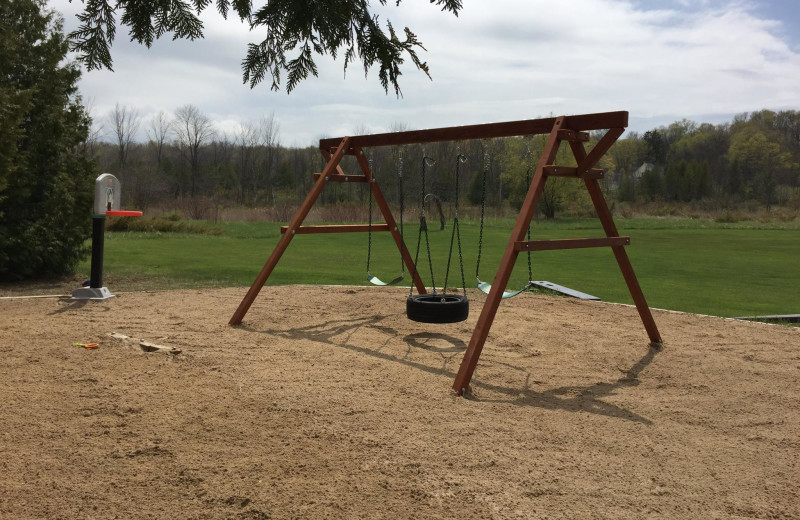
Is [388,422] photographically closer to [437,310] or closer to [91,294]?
[437,310]

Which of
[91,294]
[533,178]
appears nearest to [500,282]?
[533,178]

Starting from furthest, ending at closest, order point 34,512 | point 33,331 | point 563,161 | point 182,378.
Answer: point 563,161
point 33,331
point 182,378
point 34,512

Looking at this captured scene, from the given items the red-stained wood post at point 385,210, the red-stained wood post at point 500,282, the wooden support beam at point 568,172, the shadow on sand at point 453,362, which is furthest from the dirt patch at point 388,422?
the wooden support beam at point 568,172

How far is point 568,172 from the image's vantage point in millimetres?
4961

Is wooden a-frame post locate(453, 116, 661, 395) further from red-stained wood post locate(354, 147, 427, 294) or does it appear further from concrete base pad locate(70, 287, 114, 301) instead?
concrete base pad locate(70, 287, 114, 301)

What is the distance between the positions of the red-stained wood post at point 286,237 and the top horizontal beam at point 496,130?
247mm

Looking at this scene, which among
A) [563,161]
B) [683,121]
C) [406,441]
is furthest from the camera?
[683,121]

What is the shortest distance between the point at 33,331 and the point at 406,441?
406 centimetres

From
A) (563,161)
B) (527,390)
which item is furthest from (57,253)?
(563,161)

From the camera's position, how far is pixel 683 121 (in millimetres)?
85312

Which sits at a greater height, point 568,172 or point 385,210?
point 568,172

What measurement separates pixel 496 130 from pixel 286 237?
2398 millimetres

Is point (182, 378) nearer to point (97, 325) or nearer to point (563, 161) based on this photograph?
point (97, 325)

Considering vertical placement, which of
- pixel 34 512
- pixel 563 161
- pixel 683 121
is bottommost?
pixel 34 512
